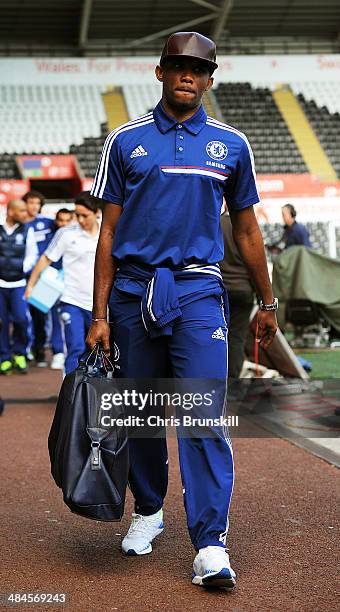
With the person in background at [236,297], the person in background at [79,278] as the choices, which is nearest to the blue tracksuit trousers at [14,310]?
the person in background at [79,278]

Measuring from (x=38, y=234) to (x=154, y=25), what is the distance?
784 inches

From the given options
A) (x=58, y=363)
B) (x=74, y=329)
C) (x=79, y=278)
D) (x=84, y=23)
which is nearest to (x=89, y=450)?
(x=74, y=329)

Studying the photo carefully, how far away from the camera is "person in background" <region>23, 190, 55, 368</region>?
13.1 m

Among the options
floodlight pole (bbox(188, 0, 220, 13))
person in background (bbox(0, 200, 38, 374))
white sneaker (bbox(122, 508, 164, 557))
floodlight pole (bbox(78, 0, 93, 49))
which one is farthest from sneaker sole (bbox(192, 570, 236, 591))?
floodlight pole (bbox(188, 0, 220, 13))

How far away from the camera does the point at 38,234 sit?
1367cm

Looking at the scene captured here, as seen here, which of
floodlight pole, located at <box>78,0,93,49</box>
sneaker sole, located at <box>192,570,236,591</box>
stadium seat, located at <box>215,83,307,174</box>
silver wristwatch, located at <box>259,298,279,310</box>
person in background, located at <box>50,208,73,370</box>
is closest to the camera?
sneaker sole, located at <box>192,570,236,591</box>

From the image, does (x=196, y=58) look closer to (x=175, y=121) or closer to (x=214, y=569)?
(x=175, y=121)

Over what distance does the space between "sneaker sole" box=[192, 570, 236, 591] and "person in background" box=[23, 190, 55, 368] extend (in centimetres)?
946

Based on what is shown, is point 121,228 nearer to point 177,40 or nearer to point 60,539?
point 177,40

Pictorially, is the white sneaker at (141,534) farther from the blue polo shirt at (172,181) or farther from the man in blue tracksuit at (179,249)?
the blue polo shirt at (172,181)

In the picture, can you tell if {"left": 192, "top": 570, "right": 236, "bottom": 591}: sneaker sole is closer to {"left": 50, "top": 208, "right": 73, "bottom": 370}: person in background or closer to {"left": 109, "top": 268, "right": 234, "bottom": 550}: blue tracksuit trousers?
{"left": 109, "top": 268, "right": 234, "bottom": 550}: blue tracksuit trousers

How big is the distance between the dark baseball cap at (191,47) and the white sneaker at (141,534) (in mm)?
1864

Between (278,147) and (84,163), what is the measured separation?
18.9ft

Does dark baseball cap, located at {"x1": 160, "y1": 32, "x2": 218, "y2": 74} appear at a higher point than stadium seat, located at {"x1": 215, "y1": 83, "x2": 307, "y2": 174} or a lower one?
lower
